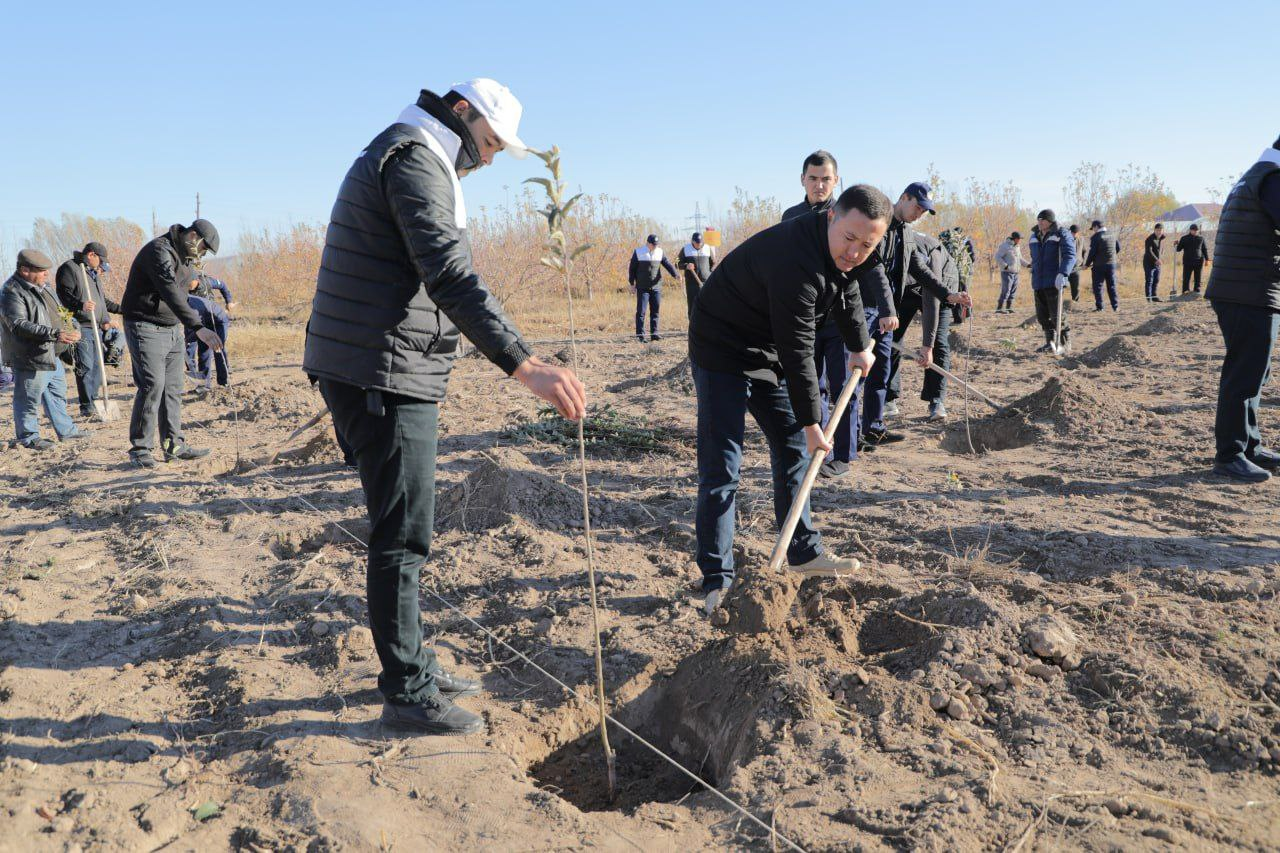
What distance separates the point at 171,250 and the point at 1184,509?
7.24 metres

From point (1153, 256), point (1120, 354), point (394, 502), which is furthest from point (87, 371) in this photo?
point (1153, 256)

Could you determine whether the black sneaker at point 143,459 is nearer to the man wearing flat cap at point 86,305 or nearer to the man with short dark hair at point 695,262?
the man wearing flat cap at point 86,305

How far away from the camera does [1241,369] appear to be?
512 cm

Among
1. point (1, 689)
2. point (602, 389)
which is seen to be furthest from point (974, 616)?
point (602, 389)

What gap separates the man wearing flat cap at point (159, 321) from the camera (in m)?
6.17

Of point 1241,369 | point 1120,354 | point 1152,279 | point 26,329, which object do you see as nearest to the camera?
point 1241,369

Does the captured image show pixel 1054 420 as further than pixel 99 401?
No

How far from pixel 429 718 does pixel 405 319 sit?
1332mm

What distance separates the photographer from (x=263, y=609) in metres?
3.88

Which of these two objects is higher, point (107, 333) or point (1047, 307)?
point (1047, 307)

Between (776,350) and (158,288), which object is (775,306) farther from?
(158,288)

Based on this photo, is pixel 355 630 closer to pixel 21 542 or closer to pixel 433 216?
pixel 433 216

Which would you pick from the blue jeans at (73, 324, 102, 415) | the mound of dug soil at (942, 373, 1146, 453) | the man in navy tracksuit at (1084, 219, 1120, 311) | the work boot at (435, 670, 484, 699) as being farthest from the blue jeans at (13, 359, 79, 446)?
the man in navy tracksuit at (1084, 219, 1120, 311)

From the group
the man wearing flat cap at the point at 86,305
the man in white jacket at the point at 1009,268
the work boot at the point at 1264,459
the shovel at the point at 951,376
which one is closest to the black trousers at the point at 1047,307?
the shovel at the point at 951,376
